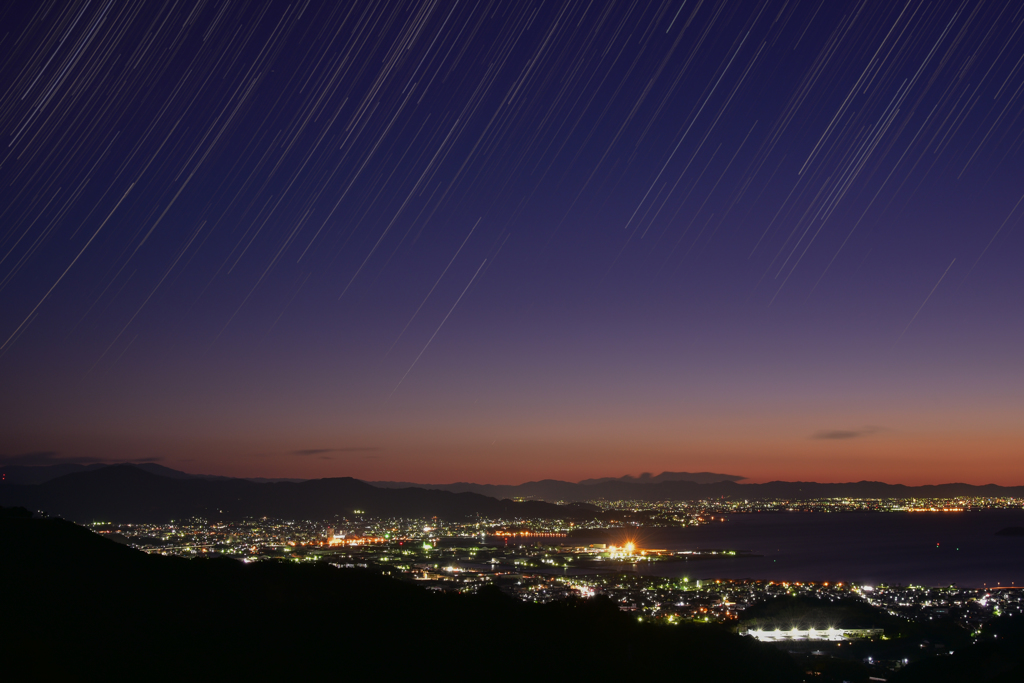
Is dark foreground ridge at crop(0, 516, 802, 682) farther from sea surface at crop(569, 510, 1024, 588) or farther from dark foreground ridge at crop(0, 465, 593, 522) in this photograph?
dark foreground ridge at crop(0, 465, 593, 522)

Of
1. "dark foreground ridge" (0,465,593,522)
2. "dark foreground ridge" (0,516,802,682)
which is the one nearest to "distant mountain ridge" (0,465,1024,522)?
"dark foreground ridge" (0,465,593,522)

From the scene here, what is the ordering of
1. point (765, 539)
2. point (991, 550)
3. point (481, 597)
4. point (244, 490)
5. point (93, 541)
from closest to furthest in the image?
point (93, 541) → point (481, 597) → point (991, 550) → point (765, 539) → point (244, 490)

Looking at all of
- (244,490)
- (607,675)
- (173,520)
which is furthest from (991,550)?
(244,490)

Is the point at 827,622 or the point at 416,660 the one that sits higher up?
the point at 416,660

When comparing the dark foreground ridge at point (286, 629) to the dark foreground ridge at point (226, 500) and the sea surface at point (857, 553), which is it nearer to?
the sea surface at point (857, 553)

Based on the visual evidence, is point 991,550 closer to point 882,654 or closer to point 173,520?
point 882,654

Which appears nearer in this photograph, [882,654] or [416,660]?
[416,660]
